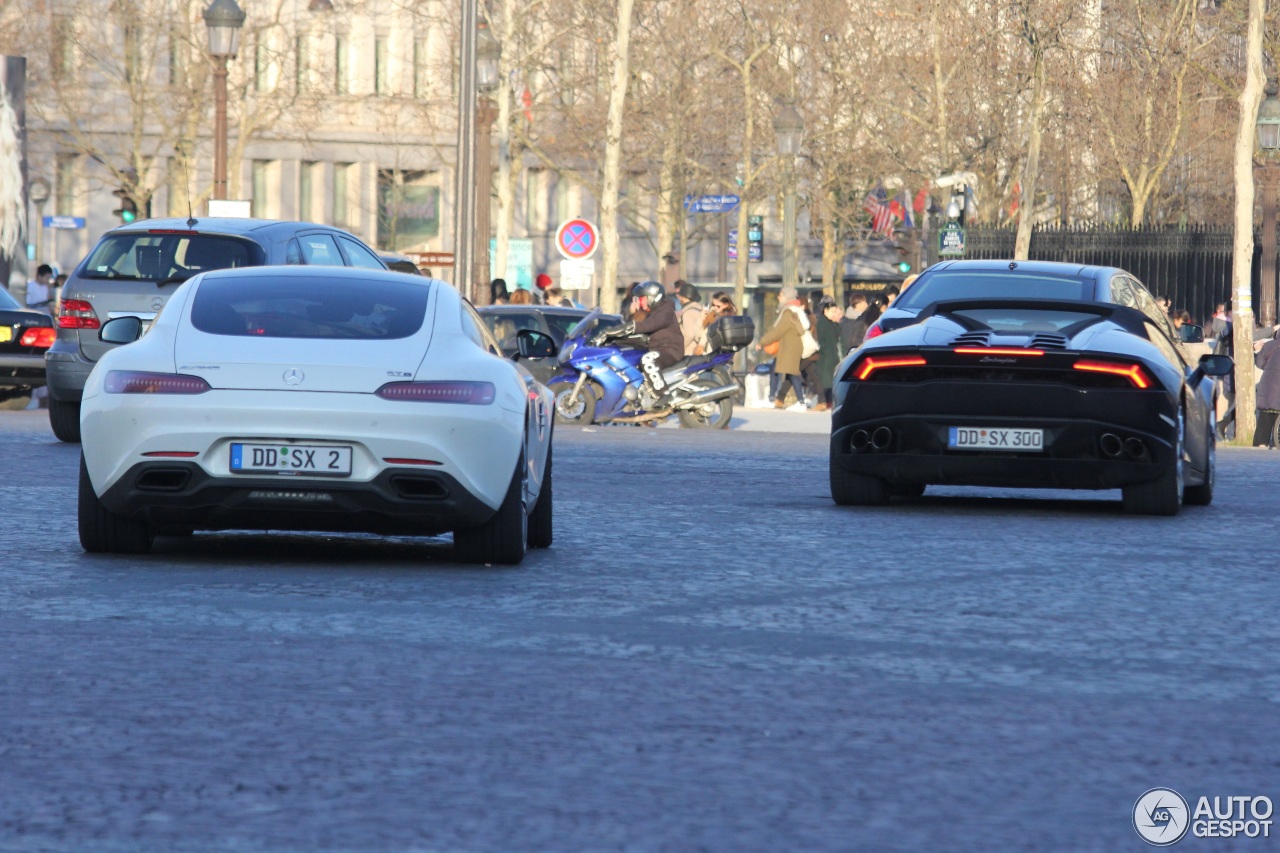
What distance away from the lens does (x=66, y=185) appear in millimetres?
68438

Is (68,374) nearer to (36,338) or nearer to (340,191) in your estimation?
(36,338)

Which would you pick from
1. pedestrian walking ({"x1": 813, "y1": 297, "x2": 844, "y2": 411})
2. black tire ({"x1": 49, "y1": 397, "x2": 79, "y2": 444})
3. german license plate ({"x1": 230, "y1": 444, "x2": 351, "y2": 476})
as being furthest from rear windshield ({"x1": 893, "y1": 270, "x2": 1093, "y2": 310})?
pedestrian walking ({"x1": 813, "y1": 297, "x2": 844, "y2": 411})

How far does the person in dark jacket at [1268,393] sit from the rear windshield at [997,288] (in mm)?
13282

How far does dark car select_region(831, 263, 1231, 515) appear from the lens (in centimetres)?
1338

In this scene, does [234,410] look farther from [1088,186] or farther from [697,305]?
[1088,186]

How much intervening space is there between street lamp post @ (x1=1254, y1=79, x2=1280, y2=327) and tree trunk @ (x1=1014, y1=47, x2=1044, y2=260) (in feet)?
11.2

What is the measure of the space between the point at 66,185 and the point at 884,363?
57.6 m

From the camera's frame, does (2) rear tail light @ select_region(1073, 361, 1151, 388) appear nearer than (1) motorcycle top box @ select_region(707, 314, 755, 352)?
Yes

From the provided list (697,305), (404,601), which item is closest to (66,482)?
(404,601)

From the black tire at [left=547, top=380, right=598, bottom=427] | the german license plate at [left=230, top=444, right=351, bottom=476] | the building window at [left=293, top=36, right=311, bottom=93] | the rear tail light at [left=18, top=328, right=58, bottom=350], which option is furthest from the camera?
the building window at [left=293, top=36, right=311, bottom=93]

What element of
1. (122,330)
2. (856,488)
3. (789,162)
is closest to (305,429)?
Result: (122,330)

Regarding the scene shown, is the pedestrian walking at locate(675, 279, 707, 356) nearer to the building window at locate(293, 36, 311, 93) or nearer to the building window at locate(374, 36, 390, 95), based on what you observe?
the building window at locate(293, 36, 311, 93)

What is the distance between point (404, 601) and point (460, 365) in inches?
56.1

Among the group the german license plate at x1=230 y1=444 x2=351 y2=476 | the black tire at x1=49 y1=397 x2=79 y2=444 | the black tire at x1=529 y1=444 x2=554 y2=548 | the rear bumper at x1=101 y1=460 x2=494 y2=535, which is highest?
the german license plate at x1=230 y1=444 x2=351 y2=476
